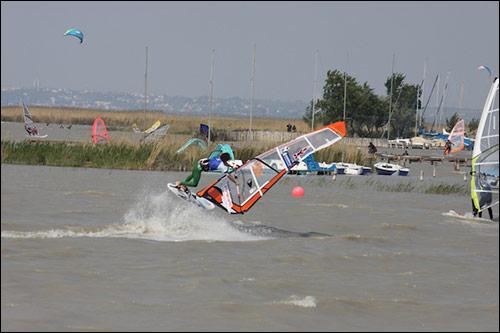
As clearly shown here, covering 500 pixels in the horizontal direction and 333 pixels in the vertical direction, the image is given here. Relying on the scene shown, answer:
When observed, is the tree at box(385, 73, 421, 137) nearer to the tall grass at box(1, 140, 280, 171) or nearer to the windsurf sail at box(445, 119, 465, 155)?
the windsurf sail at box(445, 119, 465, 155)

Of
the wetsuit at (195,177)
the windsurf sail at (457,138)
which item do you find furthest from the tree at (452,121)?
the wetsuit at (195,177)

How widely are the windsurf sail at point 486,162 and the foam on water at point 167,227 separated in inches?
156

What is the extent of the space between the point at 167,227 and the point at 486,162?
16.4ft

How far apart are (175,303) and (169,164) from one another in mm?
15725

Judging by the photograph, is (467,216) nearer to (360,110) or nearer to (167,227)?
(167,227)

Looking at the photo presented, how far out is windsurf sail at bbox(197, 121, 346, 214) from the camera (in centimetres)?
1219

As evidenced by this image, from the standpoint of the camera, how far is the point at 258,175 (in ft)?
40.3

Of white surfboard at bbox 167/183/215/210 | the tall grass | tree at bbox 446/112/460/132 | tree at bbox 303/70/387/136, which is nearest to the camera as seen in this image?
white surfboard at bbox 167/183/215/210

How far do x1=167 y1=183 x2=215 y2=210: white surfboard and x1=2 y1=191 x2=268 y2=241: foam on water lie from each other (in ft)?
1.00

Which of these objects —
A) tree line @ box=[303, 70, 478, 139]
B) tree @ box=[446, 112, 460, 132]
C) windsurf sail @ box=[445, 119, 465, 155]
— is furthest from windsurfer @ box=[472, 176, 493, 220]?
tree @ box=[446, 112, 460, 132]

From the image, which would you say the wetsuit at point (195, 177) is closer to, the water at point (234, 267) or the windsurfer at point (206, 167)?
the windsurfer at point (206, 167)

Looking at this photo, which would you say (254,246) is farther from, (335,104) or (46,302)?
(335,104)

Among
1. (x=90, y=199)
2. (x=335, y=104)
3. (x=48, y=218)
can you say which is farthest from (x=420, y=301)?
(x=335, y=104)

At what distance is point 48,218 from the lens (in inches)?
497
